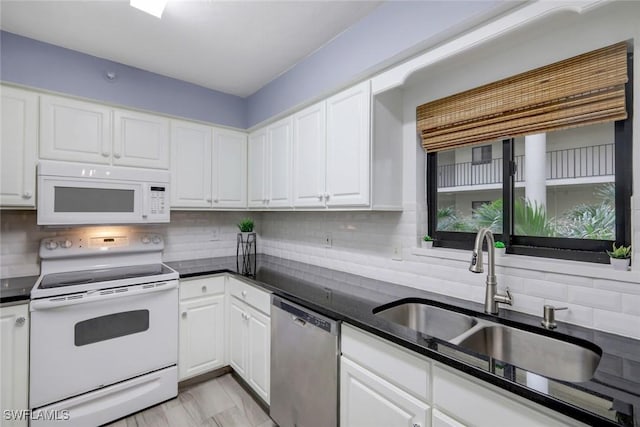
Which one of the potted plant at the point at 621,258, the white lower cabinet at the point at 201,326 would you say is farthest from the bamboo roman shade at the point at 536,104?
the white lower cabinet at the point at 201,326

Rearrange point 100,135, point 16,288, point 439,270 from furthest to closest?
1. point 100,135
2. point 16,288
3. point 439,270

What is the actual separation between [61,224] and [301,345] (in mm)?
1809

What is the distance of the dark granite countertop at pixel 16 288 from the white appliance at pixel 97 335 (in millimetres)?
52

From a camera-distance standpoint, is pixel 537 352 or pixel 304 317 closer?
pixel 537 352

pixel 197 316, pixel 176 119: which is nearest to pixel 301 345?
pixel 197 316

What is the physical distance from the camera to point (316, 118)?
2.16m

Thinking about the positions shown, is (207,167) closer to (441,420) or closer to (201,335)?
(201,335)

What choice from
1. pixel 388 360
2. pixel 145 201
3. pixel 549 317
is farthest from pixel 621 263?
pixel 145 201

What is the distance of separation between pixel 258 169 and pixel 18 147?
1642 mm

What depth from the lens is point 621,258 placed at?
1.20 m

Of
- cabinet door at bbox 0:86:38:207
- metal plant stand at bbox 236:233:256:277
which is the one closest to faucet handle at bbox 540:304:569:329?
metal plant stand at bbox 236:233:256:277

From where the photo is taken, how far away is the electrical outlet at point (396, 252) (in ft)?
6.39

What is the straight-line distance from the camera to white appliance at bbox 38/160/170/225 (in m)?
2.01

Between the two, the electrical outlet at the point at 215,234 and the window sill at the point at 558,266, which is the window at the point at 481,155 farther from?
the electrical outlet at the point at 215,234
